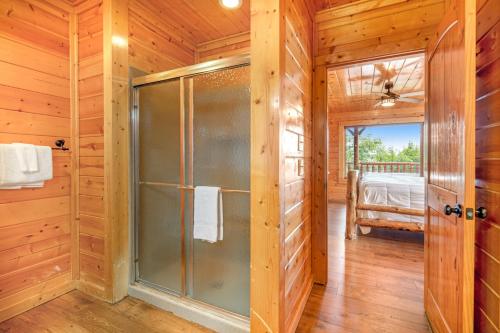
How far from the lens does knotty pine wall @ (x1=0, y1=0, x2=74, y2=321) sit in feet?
5.67

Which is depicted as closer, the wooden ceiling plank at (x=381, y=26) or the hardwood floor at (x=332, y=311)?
the hardwood floor at (x=332, y=311)

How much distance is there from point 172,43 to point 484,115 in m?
2.65

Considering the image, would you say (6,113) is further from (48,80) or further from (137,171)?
(137,171)

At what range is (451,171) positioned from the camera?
1.24 meters

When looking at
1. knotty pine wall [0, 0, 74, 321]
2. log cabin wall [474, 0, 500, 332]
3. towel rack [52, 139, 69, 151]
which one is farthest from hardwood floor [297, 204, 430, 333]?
towel rack [52, 139, 69, 151]

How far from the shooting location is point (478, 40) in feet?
4.18

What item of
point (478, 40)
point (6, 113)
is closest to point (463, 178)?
point (478, 40)

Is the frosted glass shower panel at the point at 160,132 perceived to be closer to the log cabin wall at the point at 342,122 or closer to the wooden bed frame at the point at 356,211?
the wooden bed frame at the point at 356,211

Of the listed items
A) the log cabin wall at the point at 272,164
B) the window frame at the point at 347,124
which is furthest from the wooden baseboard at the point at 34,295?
the window frame at the point at 347,124

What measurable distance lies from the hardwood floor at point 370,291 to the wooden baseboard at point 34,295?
2.06 meters

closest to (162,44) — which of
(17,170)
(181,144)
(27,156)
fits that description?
(181,144)

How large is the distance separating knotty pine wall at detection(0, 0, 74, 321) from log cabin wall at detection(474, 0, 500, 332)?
9.77ft

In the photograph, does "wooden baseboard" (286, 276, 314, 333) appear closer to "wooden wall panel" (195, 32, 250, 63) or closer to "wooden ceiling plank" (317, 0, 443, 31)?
"wooden ceiling plank" (317, 0, 443, 31)

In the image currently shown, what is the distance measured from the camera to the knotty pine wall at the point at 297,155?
1.46 m
